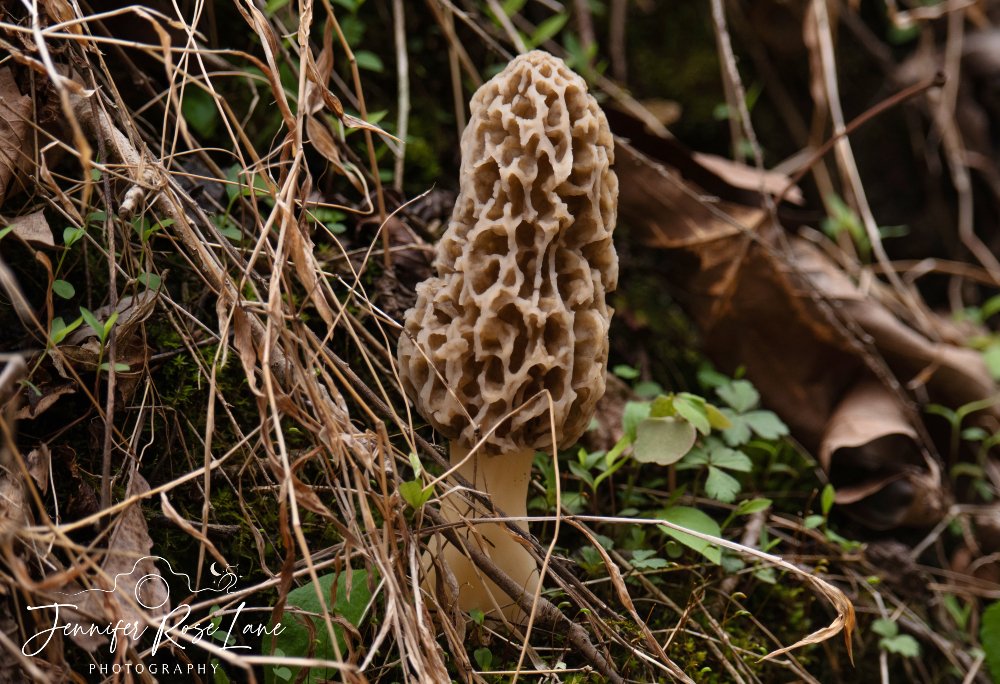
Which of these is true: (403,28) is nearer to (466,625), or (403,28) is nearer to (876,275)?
(466,625)

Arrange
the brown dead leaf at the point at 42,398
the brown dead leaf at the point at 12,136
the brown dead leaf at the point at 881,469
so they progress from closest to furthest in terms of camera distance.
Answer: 1. the brown dead leaf at the point at 42,398
2. the brown dead leaf at the point at 12,136
3. the brown dead leaf at the point at 881,469

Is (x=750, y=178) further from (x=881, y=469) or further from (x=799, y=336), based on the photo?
(x=881, y=469)

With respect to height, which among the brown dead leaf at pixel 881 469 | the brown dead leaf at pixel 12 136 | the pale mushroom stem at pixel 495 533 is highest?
the brown dead leaf at pixel 12 136

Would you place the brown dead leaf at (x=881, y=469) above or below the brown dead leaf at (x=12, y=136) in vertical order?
below

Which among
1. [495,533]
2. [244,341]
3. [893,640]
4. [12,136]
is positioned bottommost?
[893,640]

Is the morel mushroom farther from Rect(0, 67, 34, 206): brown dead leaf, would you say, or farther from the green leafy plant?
the green leafy plant

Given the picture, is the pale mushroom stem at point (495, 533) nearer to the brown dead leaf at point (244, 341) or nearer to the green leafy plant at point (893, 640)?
the brown dead leaf at point (244, 341)

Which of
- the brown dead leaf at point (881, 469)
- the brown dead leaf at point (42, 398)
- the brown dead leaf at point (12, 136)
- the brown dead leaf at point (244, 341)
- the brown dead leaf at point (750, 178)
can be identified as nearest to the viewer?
the brown dead leaf at point (244, 341)

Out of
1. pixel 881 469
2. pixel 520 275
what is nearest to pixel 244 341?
pixel 520 275

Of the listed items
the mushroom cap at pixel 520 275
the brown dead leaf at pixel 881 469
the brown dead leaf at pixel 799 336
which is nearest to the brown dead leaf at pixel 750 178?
the brown dead leaf at pixel 799 336
